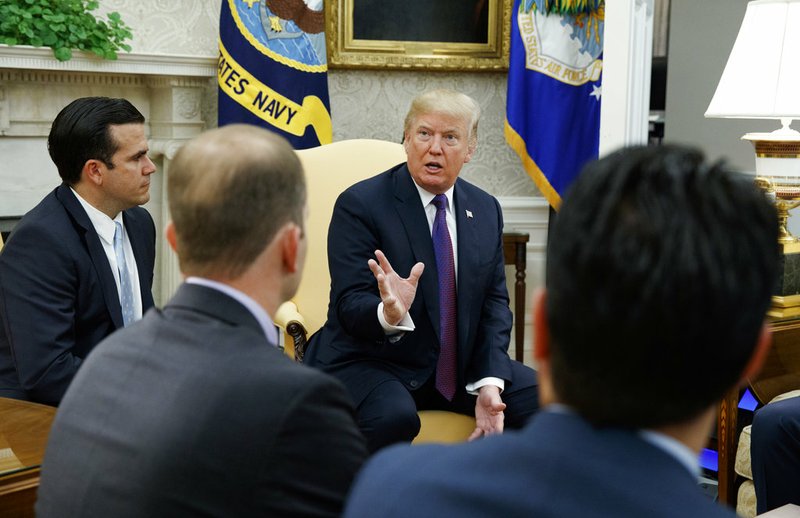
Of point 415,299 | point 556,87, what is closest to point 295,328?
point 415,299

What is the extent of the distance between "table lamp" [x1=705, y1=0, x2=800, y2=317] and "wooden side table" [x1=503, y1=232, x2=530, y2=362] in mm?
1608

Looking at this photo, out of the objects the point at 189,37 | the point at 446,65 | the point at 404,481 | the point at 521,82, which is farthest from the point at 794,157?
the point at 189,37

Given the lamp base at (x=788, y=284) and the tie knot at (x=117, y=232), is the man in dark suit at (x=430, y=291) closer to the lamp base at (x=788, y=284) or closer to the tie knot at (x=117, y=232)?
the tie knot at (x=117, y=232)

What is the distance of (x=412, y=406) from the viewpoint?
2.47 metres

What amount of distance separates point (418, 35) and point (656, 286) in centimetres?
422

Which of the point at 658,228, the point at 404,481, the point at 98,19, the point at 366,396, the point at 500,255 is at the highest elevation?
the point at 98,19

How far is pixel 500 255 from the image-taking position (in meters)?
2.89

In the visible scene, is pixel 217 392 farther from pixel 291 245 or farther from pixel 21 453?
pixel 21 453

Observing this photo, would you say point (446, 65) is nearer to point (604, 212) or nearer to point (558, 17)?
point (558, 17)

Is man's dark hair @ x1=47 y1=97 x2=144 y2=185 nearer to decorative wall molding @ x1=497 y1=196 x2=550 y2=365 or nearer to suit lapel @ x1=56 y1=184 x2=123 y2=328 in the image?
suit lapel @ x1=56 y1=184 x2=123 y2=328

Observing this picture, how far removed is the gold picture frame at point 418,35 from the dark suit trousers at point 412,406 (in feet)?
7.74

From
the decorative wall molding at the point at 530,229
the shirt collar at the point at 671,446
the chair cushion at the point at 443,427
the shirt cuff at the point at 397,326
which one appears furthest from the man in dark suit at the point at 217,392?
the decorative wall molding at the point at 530,229

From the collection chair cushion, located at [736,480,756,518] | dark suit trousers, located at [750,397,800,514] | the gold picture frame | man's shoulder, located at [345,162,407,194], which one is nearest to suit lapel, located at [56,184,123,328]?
man's shoulder, located at [345,162,407,194]

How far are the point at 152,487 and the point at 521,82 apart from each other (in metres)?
3.79
